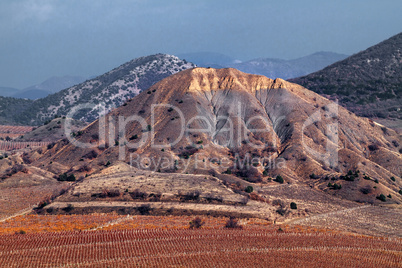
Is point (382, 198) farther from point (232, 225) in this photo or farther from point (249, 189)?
point (232, 225)

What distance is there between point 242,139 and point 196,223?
46.8m

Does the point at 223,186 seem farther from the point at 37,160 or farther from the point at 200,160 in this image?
the point at 37,160

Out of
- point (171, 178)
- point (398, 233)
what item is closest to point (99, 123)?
point (171, 178)

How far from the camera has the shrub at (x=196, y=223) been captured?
212ft

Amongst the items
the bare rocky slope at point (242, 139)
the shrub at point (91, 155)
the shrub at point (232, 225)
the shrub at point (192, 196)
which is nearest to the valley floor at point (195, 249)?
the shrub at point (232, 225)

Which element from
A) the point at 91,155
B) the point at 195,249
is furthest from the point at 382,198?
the point at 91,155

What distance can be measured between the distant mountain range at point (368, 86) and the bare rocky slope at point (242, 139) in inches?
1607

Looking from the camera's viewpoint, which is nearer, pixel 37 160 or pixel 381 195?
pixel 381 195

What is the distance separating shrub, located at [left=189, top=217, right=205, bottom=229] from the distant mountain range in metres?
112

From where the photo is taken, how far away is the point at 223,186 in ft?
275

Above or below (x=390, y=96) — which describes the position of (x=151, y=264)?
below

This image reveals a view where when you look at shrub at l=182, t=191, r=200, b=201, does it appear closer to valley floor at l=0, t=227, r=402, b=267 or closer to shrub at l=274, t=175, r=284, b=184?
valley floor at l=0, t=227, r=402, b=267

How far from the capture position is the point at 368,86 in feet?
597

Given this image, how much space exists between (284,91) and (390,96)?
6432 centimetres
